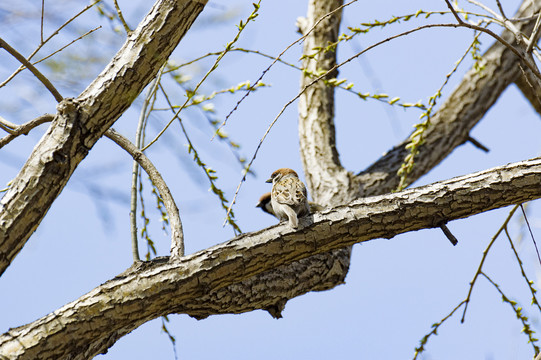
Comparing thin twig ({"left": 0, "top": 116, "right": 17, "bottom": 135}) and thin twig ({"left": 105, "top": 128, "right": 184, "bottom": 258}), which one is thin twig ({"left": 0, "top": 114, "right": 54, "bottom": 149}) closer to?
thin twig ({"left": 0, "top": 116, "right": 17, "bottom": 135})

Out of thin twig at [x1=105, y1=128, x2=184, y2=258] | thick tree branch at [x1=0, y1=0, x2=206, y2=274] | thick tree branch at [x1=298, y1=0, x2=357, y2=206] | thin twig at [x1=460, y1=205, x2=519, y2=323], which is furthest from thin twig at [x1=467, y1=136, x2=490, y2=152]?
thick tree branch at [x1=0, y1=0, x2=206, y2=274]

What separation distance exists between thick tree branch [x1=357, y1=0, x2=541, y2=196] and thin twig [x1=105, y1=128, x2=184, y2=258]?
217cm

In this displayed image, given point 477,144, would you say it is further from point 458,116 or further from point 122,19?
point 122,19

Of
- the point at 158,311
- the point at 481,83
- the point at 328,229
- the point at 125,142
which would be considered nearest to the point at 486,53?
the point at 481,83

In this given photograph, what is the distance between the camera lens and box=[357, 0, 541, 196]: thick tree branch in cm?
512

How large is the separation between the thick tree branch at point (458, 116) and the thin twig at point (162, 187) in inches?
85.6

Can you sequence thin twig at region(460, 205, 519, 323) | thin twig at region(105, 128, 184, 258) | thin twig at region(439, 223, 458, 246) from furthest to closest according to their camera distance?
thin twig at region(460, 205, 519, 323), thin twig at region(439, 223, 458, 246), thin twig at region(105, 128, 184, 258)

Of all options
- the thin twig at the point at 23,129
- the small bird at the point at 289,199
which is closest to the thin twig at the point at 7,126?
the thin twig at the point at 23,129

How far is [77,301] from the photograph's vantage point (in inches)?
107

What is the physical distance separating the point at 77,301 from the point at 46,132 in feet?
2.44

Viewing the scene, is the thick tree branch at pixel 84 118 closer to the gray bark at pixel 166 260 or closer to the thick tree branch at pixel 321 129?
the gray bark at pixel 166 260

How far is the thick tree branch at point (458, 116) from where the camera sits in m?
5.12

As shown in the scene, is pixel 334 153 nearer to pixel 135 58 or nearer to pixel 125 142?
pixel 125 142

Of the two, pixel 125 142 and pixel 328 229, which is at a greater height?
pixel 125 142
